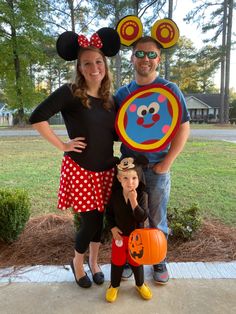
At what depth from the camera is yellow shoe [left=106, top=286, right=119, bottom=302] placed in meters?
2.29

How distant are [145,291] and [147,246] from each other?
0.42 meters

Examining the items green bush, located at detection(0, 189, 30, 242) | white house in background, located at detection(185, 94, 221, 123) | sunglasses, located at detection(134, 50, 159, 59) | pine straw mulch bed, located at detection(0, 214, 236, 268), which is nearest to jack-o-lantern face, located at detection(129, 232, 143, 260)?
pine straw mulch bed, located at detection(0, 214, 236, 268)

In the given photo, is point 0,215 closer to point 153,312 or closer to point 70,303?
point 70,303

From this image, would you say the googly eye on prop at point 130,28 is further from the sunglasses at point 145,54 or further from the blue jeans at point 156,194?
the blue jeans at point 156,194

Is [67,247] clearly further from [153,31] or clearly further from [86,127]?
[153,31]

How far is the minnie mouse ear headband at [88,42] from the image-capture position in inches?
93.0

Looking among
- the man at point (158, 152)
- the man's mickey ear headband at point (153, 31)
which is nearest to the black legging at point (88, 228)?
the man at point (158, 152)

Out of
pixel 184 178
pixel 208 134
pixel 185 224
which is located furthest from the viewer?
pixel 208 134

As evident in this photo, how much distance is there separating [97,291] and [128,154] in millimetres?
1047

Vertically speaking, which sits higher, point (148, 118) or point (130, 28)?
point (130, 28)

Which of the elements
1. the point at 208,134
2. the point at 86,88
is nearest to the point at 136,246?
the point at 86,88

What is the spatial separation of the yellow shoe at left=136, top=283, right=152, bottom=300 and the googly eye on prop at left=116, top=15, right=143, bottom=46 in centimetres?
181

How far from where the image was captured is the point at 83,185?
7.74 feet

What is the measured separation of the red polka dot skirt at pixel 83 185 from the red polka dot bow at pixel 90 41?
829 millimetres
